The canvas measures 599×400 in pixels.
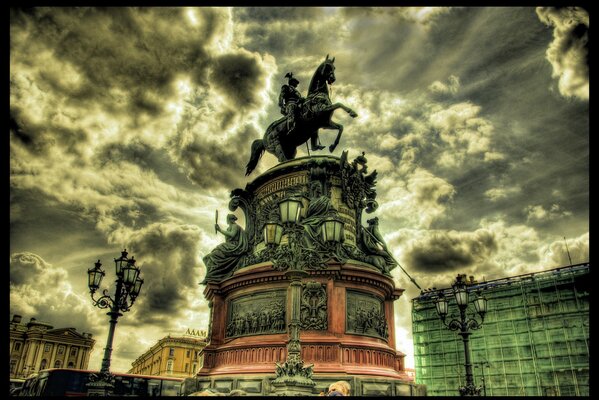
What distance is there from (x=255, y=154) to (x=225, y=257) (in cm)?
761

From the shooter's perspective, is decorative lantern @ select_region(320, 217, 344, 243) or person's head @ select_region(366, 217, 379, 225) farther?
person's head @ select_region(366, 217, 379, 225)

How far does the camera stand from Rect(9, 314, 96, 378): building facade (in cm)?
6353

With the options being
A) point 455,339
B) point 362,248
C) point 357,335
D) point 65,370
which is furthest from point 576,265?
point 65,370

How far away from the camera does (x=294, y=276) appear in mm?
9641

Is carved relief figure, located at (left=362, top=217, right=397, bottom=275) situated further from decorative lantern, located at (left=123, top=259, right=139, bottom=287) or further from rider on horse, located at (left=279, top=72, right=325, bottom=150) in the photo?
decorative lantern, located at (left=123, top=259, right=139, bottom=287)

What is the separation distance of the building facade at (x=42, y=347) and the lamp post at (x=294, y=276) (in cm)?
6753

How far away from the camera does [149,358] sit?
3450 inches

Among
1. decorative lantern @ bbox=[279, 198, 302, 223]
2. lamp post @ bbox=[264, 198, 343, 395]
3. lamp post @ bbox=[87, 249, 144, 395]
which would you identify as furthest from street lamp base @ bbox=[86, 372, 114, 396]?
decorative lantern @ bbox=[279, 198, 302, 223]

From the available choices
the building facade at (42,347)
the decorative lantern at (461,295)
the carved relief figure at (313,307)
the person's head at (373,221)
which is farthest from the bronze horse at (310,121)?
the building facade at (42,347)

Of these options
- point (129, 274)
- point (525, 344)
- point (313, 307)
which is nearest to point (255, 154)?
point (313, 307)

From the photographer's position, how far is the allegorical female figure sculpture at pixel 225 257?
62.6 feet

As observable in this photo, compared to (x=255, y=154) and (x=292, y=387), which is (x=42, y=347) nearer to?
(x=255, y=154)

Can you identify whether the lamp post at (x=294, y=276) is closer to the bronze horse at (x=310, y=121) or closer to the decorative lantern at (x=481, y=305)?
the decorative lantern at (x=481, y=305)

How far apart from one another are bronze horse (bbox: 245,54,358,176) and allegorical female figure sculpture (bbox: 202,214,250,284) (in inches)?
206
